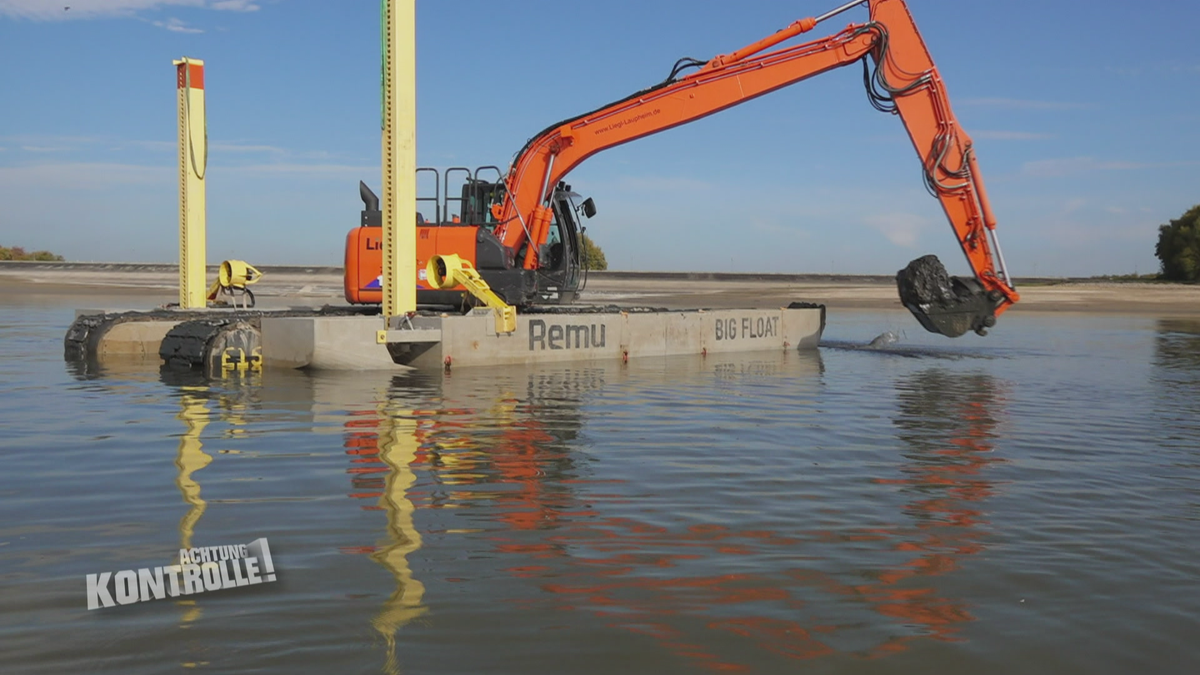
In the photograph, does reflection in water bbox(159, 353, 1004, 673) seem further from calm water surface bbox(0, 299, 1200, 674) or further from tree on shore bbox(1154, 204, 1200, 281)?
tree on shore bbox(1154, 204, 1200, 281)

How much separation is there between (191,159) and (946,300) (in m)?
14.4

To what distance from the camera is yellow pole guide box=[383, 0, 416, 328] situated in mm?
15773

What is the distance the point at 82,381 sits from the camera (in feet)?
48.3

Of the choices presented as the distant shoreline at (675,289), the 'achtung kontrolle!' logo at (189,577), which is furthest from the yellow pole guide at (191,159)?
the 'achtung kontrolle!' logo at (189,577)

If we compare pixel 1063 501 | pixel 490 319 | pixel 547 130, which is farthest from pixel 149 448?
pixel 547 130

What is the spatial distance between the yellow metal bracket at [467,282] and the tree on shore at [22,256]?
272ft

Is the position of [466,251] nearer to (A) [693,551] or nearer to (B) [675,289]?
(A) [693,551]

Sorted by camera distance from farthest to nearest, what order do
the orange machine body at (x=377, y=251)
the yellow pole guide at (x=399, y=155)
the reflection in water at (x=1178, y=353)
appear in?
the orange machine body at (x=377, y=251) < the reflection in water at (x=1178, y=353) < the yellow pole guide at (x=399, y=155)

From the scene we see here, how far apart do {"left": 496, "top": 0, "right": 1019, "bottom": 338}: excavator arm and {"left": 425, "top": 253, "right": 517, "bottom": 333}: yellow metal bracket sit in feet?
10.1

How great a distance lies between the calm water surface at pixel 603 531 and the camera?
4.70 m

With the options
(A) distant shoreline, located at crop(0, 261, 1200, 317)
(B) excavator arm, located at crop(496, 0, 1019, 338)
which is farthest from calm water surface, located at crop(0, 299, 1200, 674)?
(A) distant shoreline, located at crop(0, 261, 1200, 317)

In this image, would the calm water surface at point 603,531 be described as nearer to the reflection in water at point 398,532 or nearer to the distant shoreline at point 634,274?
the reflection in water at point 398,532

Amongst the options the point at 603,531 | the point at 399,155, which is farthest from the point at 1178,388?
the point at 603,531

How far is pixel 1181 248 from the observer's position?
2842 inches
